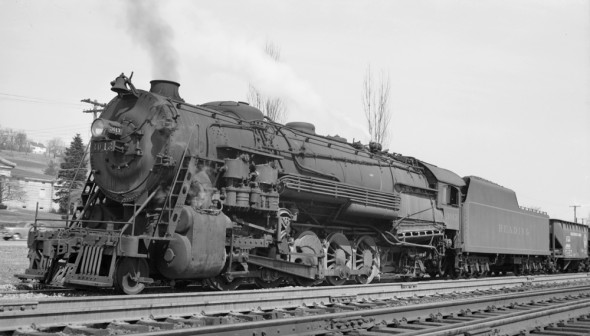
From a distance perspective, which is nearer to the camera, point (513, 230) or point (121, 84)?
point (121, 84)

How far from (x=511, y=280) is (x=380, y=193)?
6022 mm

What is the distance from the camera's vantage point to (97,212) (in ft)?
37.2

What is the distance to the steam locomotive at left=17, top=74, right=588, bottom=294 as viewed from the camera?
975 centimetres

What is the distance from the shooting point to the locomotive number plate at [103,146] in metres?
10.6

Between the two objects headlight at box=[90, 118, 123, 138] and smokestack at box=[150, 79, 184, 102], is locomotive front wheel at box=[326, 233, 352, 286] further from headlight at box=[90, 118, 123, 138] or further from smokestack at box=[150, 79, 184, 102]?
headlight at box=[90, 118, 123, 138]

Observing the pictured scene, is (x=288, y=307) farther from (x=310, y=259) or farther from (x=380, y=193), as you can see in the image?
(x=380, y=193)

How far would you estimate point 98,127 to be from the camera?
1062cm

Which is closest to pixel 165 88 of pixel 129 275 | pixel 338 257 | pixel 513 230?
pixel 129 275

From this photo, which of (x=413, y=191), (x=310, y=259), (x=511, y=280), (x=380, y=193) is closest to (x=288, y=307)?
(x=310, y=259)

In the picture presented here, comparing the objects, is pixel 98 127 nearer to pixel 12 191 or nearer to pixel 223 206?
pixel 223 206

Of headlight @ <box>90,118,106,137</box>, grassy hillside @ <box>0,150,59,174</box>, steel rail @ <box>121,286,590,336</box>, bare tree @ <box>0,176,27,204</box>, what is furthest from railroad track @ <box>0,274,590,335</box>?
grassy hillside @ <box>0,150,59,174</box>

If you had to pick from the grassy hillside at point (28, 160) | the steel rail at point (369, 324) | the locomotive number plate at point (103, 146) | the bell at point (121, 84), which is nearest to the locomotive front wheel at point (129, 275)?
the locomotive number plate at point (103, 146)

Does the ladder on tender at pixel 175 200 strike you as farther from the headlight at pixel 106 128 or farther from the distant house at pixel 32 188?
the distant house at pixel 32 188

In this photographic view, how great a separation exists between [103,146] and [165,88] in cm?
165
